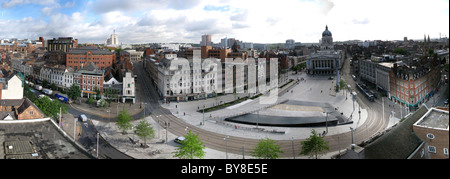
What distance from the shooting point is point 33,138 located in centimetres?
924

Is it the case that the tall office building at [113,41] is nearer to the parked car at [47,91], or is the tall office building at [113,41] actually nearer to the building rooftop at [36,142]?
the parked car at [47,91]

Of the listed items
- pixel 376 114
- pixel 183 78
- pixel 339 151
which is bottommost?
pixel 339 151

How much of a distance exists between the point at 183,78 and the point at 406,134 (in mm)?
18067

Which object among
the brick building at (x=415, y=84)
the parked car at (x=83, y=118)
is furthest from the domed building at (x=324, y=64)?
the parked car at (x=83, y=118)

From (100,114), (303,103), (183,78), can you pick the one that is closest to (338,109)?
(303,103)

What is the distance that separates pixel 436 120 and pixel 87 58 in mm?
29731

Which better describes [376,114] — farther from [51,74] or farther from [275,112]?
[51,74]

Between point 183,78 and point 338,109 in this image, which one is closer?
point 338,109

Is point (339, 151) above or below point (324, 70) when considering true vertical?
below

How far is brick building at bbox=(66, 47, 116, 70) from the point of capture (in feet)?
92.3

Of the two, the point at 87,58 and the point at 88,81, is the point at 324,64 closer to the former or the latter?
the point at 87,58

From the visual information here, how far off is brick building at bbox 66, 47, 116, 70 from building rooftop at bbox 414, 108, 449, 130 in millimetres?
28217

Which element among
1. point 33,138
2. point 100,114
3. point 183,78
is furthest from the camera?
point 183,78

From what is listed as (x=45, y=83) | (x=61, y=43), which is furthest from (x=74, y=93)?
(x=61, y=43)
